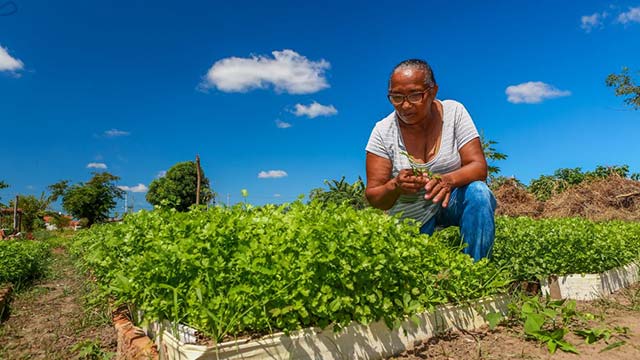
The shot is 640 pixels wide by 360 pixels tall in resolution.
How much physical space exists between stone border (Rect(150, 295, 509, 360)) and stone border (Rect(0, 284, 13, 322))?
343cm

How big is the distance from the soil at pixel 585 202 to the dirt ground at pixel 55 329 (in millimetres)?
11344

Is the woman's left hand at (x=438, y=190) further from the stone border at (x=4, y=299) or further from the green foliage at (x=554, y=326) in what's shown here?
the stone border at (x=4, y=299)

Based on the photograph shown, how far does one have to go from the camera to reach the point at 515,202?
13242 mm

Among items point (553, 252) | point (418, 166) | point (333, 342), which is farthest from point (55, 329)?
point (553, 252)

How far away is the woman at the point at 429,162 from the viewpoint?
11.0 feet

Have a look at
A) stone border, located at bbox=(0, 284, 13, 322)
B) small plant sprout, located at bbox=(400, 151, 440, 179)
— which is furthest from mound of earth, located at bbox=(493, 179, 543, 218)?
stone border, located at bbox=(0, 284, 13, 322)

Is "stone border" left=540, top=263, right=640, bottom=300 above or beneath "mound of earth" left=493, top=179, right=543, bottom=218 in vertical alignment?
beneath

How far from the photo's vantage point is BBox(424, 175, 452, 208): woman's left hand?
310cm

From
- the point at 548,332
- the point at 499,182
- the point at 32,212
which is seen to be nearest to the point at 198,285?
the point at 548,332

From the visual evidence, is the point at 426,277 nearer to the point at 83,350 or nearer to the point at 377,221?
the point at 377,221

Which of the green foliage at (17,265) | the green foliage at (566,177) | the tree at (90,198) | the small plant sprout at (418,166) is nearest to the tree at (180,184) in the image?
the tree at (90,198)

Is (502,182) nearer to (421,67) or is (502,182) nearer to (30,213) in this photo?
(421,67)

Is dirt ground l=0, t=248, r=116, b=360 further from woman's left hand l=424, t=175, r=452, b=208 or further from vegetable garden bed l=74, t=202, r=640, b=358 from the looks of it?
woman's left hand l=424, t=175, r=452, b=208

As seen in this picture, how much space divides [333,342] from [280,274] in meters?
0.45
